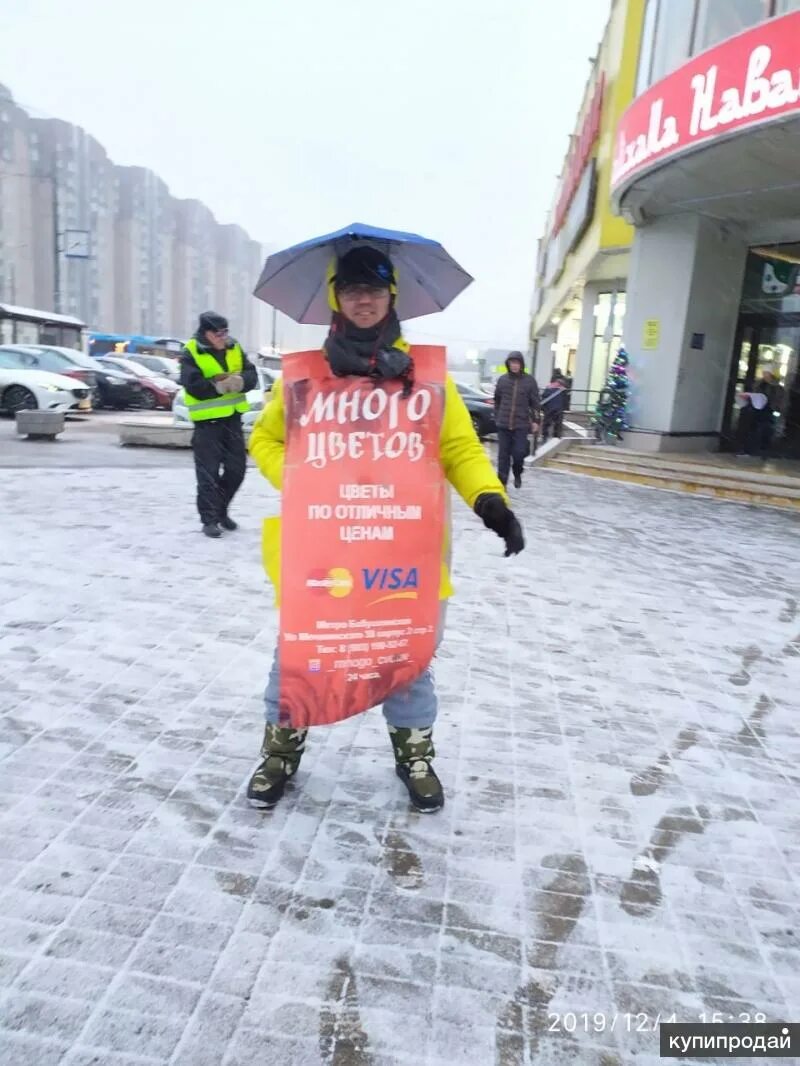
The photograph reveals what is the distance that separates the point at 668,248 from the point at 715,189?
1.94m

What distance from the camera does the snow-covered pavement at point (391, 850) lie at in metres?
1.76

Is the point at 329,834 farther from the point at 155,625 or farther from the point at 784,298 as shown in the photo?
the point at 784,298

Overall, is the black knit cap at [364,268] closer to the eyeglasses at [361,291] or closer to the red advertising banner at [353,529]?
the eyeglasses at [361,291]

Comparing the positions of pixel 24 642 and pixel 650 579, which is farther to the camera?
pixel 650 579

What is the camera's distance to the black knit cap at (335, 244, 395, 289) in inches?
88.7

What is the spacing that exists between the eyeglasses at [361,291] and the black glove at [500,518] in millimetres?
722

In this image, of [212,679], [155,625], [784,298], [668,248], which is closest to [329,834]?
[212,679]

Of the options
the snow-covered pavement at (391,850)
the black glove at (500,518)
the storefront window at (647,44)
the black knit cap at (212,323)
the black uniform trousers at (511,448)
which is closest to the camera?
the snow-covered pavement at (391,850)

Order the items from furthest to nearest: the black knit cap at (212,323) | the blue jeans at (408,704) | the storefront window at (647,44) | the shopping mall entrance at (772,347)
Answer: the shopping mall entrance at (772,347)
the storefront window at (647,44)
the black knit cap at (212,323)
the blue jeans at (408,704)

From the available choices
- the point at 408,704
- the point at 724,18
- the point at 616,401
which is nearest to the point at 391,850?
the point at 408,704

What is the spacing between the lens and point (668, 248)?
12211 mm

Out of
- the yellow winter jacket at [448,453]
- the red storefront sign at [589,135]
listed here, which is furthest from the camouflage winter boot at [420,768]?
the red storefront sign at [589,135]

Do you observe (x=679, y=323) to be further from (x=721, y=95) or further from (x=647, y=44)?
(x=721, y=95)

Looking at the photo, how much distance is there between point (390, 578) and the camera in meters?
2.35
